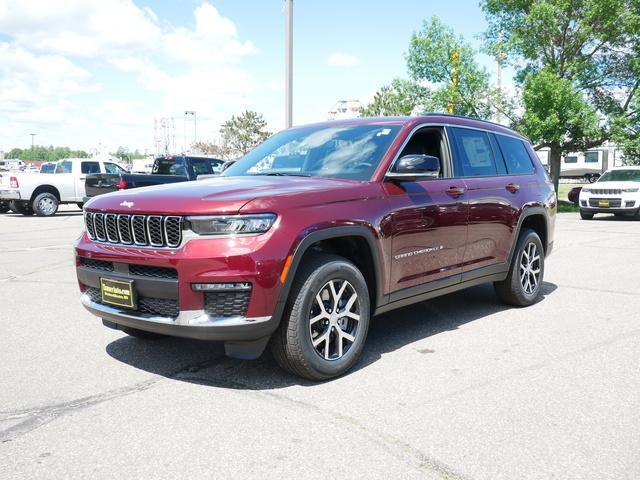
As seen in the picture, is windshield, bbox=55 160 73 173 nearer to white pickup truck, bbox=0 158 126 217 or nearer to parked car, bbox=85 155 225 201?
white pickup truck, bbox=0 158 126 217

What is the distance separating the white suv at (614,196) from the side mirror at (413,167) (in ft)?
51.8

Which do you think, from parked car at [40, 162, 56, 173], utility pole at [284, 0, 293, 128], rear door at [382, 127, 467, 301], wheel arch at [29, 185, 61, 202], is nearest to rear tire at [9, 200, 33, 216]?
wheel arch at [29, 185, 61, 202]

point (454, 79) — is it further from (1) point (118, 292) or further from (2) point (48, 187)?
(1) point (118, 292)

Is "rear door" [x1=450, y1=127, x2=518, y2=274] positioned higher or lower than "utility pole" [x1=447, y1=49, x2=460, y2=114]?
lower

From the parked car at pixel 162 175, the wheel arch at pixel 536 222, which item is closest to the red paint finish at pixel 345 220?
the wheel arch at pixel 536 222

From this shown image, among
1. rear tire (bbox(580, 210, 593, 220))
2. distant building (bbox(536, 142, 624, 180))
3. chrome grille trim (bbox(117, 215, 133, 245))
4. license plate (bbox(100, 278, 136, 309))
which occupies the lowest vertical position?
rear tire (bbox(580, 210, 593, 220))

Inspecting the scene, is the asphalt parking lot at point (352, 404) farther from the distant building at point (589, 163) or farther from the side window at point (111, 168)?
the distant building at point (589, 163)

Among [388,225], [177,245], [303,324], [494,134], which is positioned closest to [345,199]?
[388,225]

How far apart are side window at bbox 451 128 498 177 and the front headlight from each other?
7.63ft

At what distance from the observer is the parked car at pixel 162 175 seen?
661 inches

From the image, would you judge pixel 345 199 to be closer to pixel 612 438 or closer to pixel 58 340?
pixel 612 438

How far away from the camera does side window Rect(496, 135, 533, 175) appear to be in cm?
634

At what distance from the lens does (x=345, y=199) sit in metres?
4.26

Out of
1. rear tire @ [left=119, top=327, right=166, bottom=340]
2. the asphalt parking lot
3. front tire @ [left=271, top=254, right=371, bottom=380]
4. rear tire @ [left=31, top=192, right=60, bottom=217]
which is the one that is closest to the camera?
the asphalt parking lot
